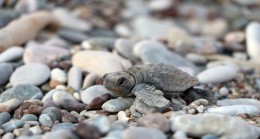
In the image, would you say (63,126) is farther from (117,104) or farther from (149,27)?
(149,27)

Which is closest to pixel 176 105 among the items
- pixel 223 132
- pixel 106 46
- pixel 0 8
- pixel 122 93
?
pixel 122 93

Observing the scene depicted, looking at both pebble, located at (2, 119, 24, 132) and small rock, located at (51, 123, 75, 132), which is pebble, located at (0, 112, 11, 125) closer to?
pebble, located at (2, 119, 24, 132)

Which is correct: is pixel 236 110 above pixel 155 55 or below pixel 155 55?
below

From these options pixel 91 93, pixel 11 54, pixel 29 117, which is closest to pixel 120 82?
pixel 91 93

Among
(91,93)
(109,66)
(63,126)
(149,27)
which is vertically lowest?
(63,126)

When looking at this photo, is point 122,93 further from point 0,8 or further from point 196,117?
point 0,8

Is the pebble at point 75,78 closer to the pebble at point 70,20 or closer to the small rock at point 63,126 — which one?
the small rock at point 63,126

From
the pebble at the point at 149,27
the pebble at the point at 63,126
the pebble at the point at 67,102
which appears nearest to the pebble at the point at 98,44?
the pebble at the point at 67,102
